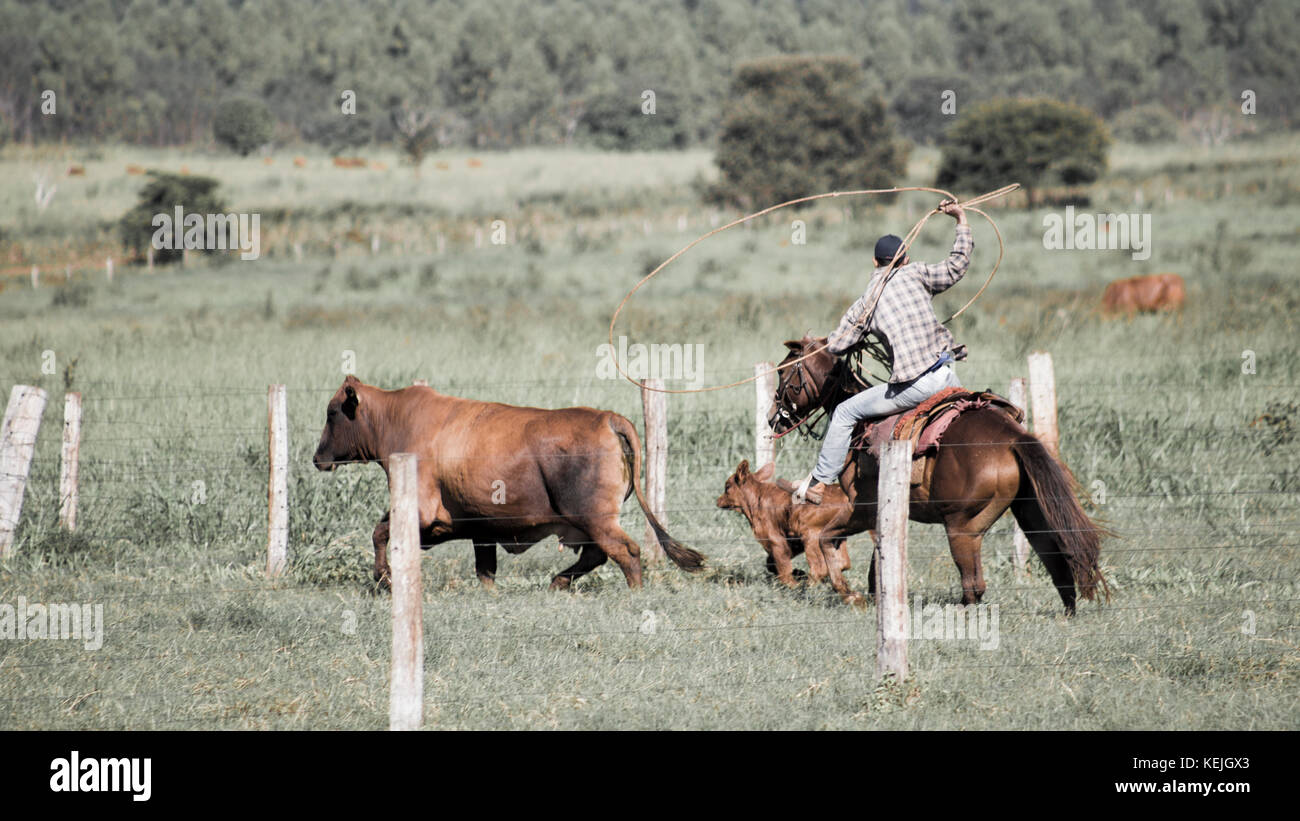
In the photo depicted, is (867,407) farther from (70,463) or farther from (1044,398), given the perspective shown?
(70,463)

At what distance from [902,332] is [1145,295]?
16.5 m

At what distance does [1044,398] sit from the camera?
10.2m

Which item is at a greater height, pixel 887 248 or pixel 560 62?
pixel 560 62

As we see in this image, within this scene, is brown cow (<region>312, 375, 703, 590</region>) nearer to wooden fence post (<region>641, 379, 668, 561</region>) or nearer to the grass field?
the grass field

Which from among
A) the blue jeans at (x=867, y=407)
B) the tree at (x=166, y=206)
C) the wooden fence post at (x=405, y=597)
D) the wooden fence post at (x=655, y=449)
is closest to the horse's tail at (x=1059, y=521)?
the blue jeans at (x=867, y=407)

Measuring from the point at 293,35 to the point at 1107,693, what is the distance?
3864 inches

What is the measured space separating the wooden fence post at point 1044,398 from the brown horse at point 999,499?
4.57ft

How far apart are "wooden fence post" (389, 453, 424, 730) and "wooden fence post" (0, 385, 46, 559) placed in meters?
5.65

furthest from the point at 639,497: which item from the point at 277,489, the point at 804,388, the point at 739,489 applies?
the point at 277,489

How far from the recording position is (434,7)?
362 ft

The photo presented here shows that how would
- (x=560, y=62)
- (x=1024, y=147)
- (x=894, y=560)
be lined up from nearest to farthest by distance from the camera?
(x=894, y=560) < (x=1024, y=147) < (x=560, y=62)

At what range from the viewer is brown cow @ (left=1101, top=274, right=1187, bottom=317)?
2291 centimetres
